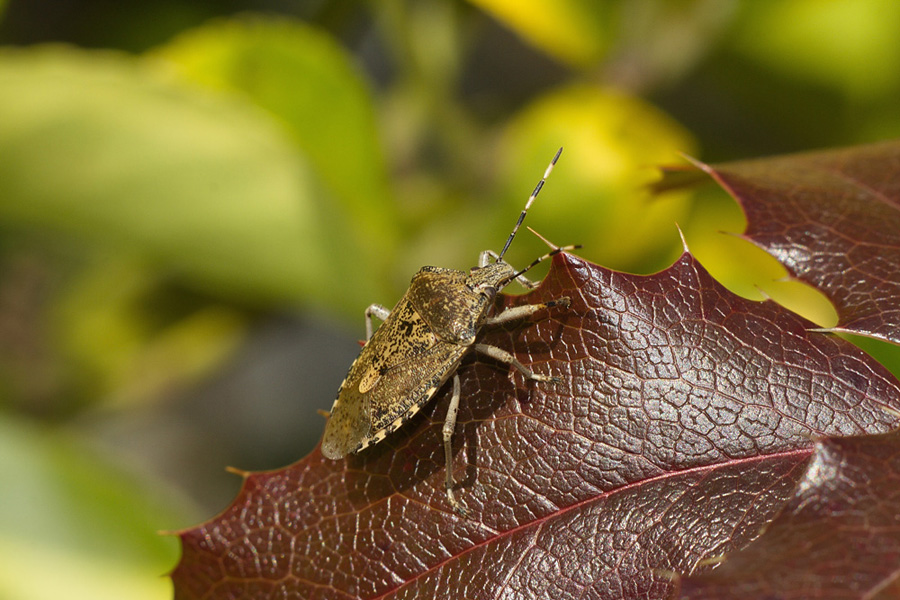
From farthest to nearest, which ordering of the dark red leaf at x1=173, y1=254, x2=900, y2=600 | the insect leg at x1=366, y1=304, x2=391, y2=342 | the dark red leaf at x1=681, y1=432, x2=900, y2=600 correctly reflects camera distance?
the insect leg at x1=366, y1=304, x2=391, y2=342 → the dark red leaf at x1=173, y1=254, x2=900, y2=600 → the dark red leaf at x1=681, y1=432, x2=900, y2=600

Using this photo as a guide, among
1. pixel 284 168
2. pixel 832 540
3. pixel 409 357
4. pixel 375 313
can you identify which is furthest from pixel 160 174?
pixel 832 540

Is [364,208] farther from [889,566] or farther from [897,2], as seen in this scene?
[889,566]

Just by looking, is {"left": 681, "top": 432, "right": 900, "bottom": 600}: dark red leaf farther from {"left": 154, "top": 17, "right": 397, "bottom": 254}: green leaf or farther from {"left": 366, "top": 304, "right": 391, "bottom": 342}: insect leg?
{"left": 154, "top": 17, "right": 397, "bottom": 254}: green leaf

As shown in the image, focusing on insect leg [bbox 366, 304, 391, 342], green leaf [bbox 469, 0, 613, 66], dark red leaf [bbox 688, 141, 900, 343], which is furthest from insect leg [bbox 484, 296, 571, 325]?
green leaf [bbox 469, 0, 613, 66]

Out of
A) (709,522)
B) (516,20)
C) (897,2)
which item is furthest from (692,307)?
(897,2)

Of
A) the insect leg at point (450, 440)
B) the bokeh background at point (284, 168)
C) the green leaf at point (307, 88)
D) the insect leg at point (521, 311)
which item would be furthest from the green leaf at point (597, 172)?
the insect leg at point (450, 440)

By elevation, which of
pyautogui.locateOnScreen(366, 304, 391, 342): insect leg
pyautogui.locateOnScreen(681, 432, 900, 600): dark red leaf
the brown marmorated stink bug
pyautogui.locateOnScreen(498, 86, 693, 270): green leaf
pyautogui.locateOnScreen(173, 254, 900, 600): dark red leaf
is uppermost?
pyautogui.locateOnScreen(498, 86, 693, 270): green leaf
